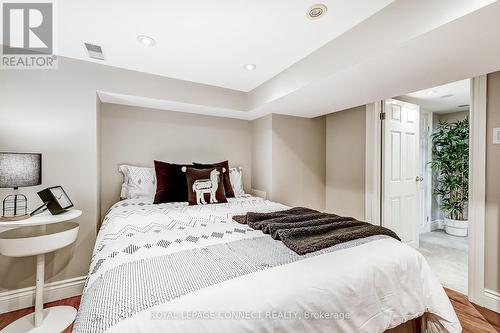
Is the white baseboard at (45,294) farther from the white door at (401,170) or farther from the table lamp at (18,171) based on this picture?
the white door at (401,170)

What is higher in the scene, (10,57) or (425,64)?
(10,57)

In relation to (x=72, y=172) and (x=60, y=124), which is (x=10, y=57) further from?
(x=72, y=172)

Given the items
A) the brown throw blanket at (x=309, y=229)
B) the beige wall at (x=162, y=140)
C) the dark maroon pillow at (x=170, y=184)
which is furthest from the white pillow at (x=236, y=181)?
the brown throw blanket at (x=309, y=229)

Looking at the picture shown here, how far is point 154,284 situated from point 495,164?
265 centimetres

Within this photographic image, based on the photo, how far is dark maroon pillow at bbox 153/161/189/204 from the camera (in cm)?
231

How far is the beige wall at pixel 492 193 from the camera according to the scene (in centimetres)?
185

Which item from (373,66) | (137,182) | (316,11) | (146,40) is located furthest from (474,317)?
(146,40)

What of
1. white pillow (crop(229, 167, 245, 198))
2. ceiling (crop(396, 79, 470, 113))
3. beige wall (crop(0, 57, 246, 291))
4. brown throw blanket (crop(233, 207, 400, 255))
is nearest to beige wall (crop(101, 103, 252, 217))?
white pillow (crop(229, 167, 245, 198))

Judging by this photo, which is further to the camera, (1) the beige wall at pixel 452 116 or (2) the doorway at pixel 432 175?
(1) the beige wall at pixel 452 116

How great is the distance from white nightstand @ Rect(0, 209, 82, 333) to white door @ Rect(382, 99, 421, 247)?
3.22m

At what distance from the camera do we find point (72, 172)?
204cm

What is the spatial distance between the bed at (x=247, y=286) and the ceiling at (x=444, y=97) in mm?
2704

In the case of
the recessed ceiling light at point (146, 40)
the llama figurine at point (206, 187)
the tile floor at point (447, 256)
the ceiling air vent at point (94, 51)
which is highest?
A: the recessed ceiling light at point (146, 40)

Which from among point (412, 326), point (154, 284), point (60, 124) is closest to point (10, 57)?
point (60, 124)
